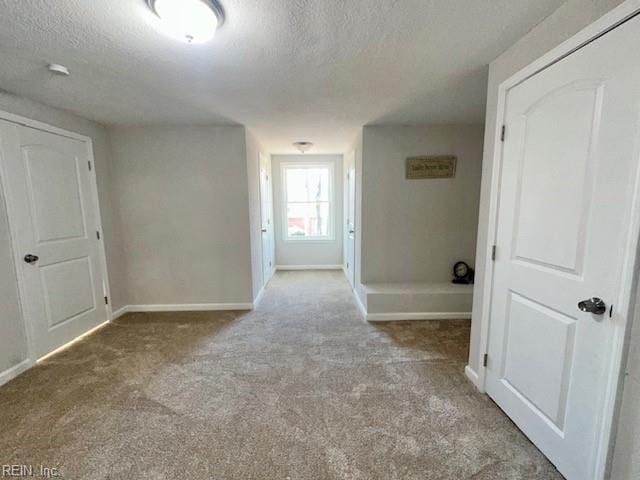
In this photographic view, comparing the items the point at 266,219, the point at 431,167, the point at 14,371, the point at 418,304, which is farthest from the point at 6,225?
the point at 431,167

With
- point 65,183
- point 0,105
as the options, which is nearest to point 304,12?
point 0,105

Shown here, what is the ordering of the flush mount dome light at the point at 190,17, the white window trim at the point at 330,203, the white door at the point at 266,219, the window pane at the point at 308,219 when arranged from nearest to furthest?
1. the flush mount dome light at the point at 190,17
2. the white door at the point at 266,219
3. the white window trim at the point at 330,203
4. the window pane at the point at 308,219

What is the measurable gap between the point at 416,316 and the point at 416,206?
51.0 inches

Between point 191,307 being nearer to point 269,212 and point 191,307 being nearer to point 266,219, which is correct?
point 266,219

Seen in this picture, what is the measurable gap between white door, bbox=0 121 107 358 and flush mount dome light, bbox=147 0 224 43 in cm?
189

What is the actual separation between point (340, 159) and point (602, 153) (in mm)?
4500

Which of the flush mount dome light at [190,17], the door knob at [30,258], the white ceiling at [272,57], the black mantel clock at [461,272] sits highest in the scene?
the white ceiling at [272,57]

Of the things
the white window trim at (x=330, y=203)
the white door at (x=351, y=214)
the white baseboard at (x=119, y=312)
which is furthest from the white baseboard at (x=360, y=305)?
the white baseboard at (x=119, y=312)

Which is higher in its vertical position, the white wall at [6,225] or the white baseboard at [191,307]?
the white wall at [6,225]

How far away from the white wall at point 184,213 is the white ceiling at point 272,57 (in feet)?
1.50

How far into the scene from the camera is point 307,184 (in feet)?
18.0

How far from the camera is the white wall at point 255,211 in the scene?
3403 mm

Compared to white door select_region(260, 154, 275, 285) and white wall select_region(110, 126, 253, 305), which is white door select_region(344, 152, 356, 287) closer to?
white door select_region(260, 154, 275, 285)

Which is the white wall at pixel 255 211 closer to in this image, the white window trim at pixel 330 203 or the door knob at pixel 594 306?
the white window trim at pixel 330 203
